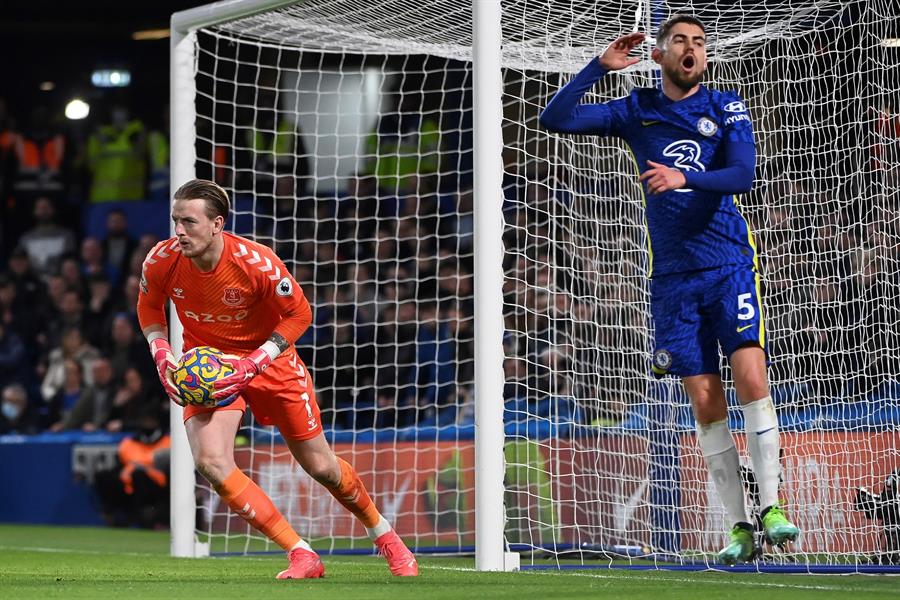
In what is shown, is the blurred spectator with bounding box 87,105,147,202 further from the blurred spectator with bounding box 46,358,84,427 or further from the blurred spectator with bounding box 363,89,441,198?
the blurred spectator with bounding box 363,89,441,198

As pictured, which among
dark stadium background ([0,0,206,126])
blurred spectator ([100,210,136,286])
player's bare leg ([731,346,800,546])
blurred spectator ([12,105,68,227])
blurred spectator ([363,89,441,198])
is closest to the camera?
player's bare leg ([731,346,800,546])

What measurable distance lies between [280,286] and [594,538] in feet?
9.66

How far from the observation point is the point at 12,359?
1418cm

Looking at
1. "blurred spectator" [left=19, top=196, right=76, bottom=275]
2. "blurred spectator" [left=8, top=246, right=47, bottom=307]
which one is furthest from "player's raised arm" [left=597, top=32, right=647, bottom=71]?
"blurred spectator" [left=19, top=196, right=76, bottom=275]

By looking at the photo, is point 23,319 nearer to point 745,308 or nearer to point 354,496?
point 354,496

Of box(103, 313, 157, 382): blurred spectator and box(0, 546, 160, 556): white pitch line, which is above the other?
box(103, 313, 157, 382): blurred spectator

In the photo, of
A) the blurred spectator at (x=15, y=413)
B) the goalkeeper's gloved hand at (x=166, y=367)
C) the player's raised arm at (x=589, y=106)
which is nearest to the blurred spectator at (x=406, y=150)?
the blurred spectator at (x=15, y=413)

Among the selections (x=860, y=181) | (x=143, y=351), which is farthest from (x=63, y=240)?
(x=860, y=181)

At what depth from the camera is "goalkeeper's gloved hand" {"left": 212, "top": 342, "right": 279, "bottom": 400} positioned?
17.0 ft

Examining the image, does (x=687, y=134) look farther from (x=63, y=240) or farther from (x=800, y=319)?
(x=63, y=240)

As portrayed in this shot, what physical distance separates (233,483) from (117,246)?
A: 30.6ft

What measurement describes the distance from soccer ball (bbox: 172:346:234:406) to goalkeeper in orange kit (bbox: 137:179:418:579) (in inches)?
2.2

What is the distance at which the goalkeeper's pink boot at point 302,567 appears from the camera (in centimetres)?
548

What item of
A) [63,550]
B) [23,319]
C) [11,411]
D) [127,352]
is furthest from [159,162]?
[63,550]
